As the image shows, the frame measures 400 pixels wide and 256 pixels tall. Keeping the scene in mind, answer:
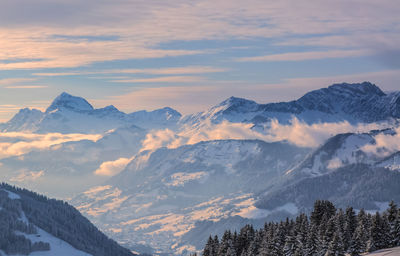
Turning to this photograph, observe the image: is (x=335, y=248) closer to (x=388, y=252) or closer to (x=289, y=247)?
(x=388, y=252)

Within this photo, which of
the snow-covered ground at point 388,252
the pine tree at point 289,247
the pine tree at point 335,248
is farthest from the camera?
the pine tree at point 289,247

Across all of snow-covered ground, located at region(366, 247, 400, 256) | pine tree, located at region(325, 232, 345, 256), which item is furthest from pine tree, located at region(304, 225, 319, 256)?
snow-covered ground, located at region(366, 247, 400, 256)

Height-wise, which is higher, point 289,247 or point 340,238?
point 340,238

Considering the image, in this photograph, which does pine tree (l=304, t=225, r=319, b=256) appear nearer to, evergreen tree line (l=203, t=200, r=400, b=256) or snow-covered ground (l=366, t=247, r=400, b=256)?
evergreen tree line (l=203, t=200, r=400, b=256)

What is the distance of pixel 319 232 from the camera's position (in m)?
182

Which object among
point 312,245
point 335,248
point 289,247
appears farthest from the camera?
point 289,247

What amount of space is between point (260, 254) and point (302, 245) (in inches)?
577

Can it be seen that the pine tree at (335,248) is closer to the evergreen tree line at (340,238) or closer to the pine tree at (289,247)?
the evergreen tree line at (340,238)

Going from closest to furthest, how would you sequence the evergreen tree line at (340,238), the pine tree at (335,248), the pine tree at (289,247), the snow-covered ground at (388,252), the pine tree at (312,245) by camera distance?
the snow-covered ground at (388,252), the pine tree at (335,248), the evergreen tree line at (340,238), the pine tree at (312,245), the pine tree at (289,247)

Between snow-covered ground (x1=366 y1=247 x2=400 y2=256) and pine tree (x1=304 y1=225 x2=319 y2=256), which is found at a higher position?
pine tree (x1=304 y1=225 x2=319 y2=256)

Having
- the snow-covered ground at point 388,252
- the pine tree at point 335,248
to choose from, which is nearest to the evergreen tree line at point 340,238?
the pine tree at point 335,248

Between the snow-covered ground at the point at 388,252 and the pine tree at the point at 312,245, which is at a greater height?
the pine tree at the point at 312,245

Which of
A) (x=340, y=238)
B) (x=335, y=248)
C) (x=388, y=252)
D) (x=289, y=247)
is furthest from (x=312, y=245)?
(x=388, y=252)

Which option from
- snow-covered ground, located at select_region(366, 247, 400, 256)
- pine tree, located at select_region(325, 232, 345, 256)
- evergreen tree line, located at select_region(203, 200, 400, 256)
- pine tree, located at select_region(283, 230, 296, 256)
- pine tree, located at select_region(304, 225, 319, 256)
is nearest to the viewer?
snow-covered ground, located at select_region(366, 247, 400, 256)
